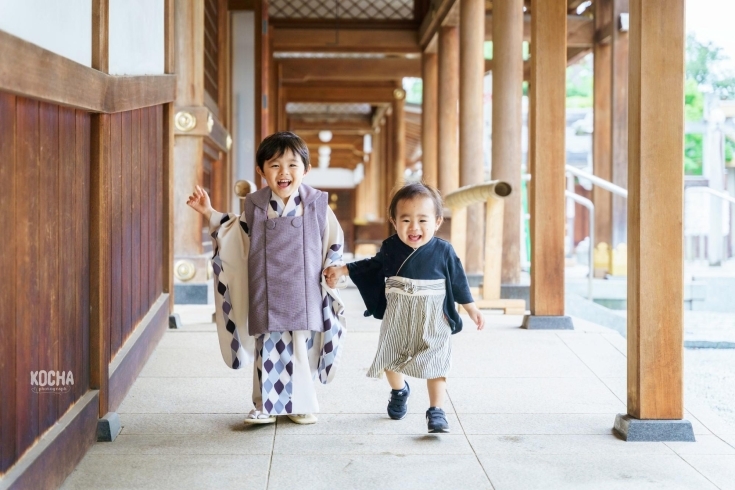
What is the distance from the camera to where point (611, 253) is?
10.1 m

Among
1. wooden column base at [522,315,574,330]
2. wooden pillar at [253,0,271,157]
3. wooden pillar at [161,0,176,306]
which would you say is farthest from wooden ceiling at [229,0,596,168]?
wooden pillar at [161,0,176,306]

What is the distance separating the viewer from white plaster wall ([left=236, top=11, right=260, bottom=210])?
8882 mm

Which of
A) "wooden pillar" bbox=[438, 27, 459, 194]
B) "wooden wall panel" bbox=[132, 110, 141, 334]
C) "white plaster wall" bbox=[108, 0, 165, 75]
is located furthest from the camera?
"wooden pillar" bbox=[438, 27, 459, 194]

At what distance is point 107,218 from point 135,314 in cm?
91

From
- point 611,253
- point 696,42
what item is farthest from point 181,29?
point 696,42

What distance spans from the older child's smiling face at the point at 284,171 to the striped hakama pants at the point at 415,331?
49 centimetres

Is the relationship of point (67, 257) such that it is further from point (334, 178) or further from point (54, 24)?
point (334, 178)

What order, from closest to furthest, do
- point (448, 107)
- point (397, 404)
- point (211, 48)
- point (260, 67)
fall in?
1. point (397, 404)
2. point (211, 48)
3. point (260, 67)
4. point (448, 107)

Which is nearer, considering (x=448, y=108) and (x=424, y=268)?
(x=424, y=268)

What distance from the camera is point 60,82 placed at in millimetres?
2295

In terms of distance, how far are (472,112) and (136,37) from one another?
4927mm

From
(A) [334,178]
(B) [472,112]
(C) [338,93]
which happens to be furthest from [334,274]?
(A) [334,178]

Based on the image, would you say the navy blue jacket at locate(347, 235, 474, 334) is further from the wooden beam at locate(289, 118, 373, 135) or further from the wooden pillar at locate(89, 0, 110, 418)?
the wooden beam at locate(289, 118, 373, 135)

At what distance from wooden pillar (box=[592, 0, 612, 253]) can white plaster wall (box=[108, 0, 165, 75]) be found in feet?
23.8
